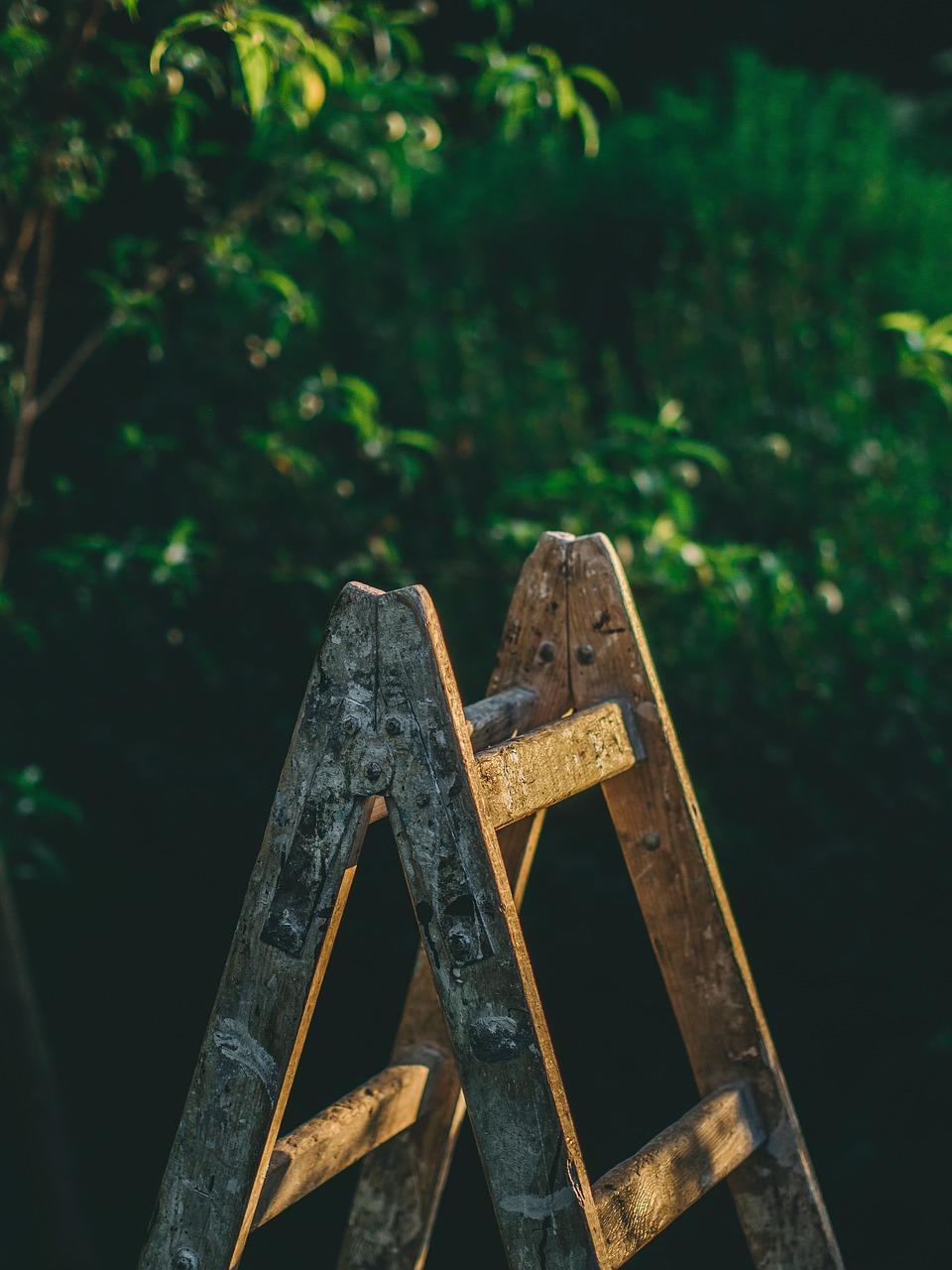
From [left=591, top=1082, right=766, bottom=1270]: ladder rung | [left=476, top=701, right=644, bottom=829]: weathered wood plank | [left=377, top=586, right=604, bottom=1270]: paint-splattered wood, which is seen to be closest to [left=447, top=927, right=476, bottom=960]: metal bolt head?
[left=377, top=586, right=604, bottom=1270]: paint-splattered wood

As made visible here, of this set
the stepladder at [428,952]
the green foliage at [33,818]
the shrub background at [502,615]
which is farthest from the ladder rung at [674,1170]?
the green foliage at [33,818]

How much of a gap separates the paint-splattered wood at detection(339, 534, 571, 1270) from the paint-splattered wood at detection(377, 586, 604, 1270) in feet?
1.31

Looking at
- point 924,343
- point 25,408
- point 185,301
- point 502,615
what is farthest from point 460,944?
point 185,301

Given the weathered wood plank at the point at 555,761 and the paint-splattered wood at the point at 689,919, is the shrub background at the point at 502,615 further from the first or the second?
the weathered wood plank at the point at 555,761

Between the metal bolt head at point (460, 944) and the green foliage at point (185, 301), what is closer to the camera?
the metal bolt head at point (460, 944)

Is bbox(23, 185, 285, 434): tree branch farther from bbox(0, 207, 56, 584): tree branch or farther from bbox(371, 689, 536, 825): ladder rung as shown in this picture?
bbox(371, 689, 536, 825): ladder rung

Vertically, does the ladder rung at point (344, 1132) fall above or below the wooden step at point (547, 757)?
below

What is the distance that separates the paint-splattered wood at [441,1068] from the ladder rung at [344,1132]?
0.04m

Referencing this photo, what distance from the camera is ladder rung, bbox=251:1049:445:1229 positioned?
1436mm

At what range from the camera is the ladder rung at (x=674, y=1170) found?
136cm

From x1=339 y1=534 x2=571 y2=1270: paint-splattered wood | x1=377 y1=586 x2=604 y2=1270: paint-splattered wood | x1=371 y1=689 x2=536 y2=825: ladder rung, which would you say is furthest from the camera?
x1=339 y1=534 x2=571 y2=1270: paint-splattered wood

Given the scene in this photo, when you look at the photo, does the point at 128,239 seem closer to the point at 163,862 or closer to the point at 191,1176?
the point at 163,862

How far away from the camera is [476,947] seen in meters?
1.24

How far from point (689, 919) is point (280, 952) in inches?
24.9
